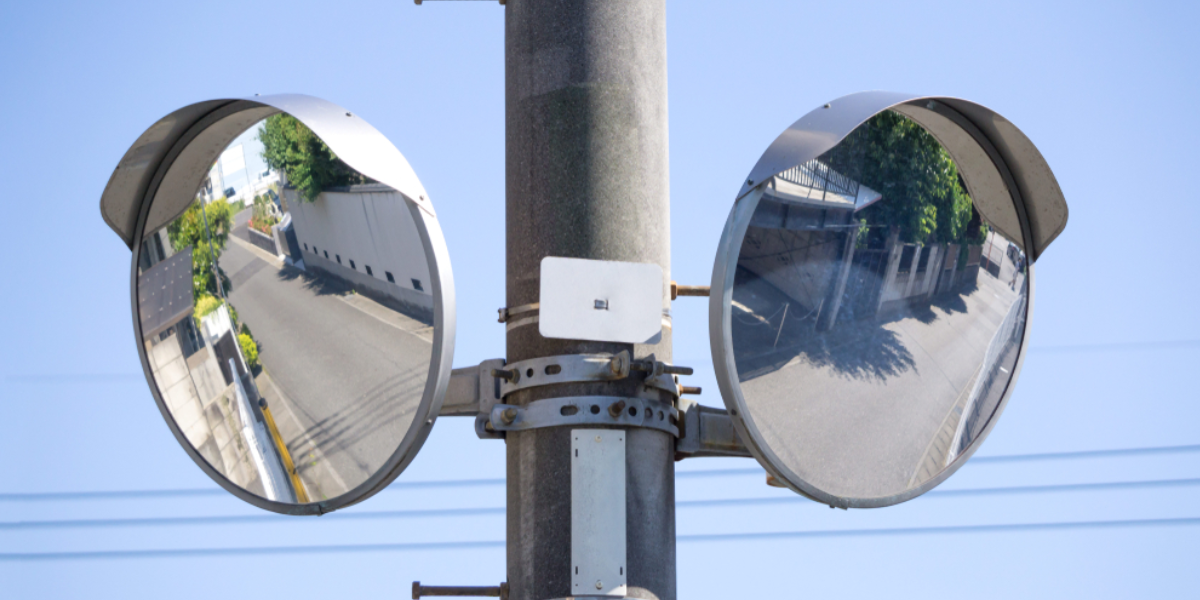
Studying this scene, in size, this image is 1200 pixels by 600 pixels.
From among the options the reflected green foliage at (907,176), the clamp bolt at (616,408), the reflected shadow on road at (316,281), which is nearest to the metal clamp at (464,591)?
the clamp bolt at (616,408)

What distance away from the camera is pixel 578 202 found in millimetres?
3492

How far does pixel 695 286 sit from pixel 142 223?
182 cm

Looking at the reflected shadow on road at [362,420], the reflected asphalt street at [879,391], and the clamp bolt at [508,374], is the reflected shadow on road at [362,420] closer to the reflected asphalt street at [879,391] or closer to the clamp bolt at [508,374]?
the clamp bolt at [508,374]

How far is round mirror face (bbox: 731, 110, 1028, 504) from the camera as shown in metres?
3.40

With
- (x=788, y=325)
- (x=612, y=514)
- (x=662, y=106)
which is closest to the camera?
(x=612, y=514)

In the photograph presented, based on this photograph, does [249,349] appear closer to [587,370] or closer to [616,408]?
[587,370]

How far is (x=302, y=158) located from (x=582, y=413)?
3.80 feet

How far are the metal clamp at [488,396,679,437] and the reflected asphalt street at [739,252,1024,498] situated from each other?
28 cm

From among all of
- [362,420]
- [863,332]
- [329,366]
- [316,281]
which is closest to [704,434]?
[863,332]

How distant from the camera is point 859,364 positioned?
12.0 feet

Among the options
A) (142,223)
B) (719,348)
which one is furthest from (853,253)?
(142,223)

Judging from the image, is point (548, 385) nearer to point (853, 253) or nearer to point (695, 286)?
point (695, 286)

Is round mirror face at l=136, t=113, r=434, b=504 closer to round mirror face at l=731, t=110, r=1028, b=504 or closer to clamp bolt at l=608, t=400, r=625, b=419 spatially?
clamp bolt at l=608, t=400, r=625, b=419

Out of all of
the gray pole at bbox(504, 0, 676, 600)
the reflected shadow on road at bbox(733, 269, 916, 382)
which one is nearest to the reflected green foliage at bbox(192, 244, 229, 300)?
the gray pole at bbox(504, 0, 676, 600)
